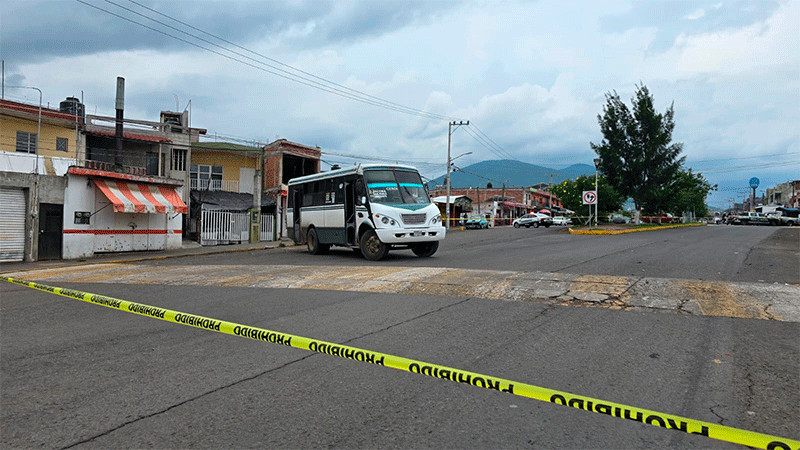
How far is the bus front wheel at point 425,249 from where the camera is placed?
15.9 m

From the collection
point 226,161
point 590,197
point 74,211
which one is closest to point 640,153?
point 590,197

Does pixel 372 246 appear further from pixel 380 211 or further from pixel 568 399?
pixel 568 399

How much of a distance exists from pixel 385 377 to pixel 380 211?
1060cm

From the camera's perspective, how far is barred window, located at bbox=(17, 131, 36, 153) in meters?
25.2

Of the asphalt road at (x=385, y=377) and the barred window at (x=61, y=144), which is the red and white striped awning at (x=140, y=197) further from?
the asphalt road at (x=385, y=377)

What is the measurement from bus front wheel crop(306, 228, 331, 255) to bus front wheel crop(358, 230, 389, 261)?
3.36 m

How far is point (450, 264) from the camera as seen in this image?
13.5 meters

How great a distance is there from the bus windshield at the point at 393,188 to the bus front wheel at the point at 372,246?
3.66 ft

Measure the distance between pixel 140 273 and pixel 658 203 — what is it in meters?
40.7

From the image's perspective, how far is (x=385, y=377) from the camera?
4398mm

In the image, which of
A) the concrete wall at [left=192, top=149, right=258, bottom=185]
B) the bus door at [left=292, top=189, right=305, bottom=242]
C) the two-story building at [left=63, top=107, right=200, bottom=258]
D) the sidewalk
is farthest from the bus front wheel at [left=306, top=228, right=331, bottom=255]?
the concrete wall at [left=192, top=149, right=258, bottom=185]

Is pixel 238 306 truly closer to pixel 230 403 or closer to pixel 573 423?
pixel 230 403

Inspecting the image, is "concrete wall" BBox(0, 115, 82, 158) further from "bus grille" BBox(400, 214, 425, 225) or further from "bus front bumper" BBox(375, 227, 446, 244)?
"bus grille" BBox(400, 214, 425, 225)

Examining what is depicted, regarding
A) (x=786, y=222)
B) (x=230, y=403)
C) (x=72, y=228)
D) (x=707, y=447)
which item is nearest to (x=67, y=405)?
(x=230, y=403)
